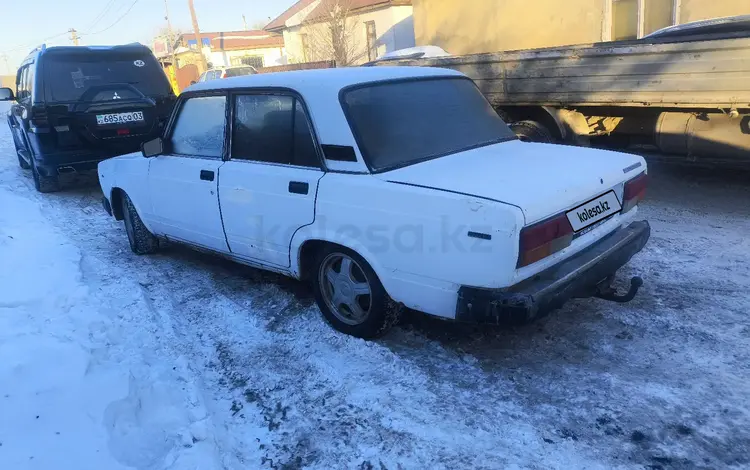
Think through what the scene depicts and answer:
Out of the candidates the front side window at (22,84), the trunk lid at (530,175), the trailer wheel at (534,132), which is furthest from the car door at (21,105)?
the trunk lid at (530,175)

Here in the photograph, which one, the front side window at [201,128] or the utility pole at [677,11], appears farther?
the utility pole at [677,11]

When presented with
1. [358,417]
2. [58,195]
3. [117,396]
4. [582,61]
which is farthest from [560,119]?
[58,195]

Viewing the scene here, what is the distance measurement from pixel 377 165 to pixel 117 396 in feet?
6.10

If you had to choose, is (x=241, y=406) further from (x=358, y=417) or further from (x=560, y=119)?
(x=560, y=119)

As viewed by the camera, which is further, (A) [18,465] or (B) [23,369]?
(B) [23,369]

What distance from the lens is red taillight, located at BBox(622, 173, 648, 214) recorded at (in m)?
3.38

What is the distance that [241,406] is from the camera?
116 inches

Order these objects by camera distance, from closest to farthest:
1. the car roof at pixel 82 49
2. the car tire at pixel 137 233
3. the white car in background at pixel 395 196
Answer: the white car in background at pixel 395 196 < the car tire at pixel 137 233 < the car roof at pixel 82 49

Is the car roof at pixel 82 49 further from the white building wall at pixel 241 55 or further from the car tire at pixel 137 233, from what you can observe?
the white building wall at pixel 241 55

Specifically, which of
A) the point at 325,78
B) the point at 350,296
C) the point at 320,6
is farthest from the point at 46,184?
the point at 320,6

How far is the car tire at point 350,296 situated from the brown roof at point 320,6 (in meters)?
22.8

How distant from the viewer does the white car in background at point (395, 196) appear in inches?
107

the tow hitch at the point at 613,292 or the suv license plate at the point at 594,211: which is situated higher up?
the suv license plate at the point at 594,211

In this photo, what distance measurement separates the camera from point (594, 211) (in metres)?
3.09
